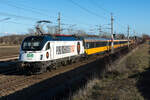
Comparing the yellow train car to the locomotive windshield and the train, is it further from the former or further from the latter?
the locomotive windshield

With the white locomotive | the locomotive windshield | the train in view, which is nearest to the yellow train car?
the train

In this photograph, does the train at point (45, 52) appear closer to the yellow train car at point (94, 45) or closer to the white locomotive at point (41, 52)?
the white locomotive at point (41, 52)

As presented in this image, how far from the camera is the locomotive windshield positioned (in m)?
14.2

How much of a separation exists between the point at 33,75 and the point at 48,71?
72.5 inches

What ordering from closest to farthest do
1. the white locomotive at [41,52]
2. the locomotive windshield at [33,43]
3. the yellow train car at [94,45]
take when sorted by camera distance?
1. the white locomotive at [41,52]
2. the locomotive windshield at [33,43]
3. the yellow train car at [94,45]

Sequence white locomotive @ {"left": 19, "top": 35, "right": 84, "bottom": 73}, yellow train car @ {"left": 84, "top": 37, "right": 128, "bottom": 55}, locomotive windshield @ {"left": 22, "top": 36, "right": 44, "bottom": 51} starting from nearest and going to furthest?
white locomotive @ {"left": 19, "top": 35, "right": 84, "bottom": 73}
locomotive windshield @ {"left": 22, "top": 36, "right": 44, "bottom": 51}
yellow train car @ {"left": 84, "top": 37, "right": 128, "bottom": 55}

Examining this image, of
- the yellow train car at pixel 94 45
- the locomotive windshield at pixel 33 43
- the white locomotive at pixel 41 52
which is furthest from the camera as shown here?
the yellow train car at pixel 94 45

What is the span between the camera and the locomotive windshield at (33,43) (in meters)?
14.2

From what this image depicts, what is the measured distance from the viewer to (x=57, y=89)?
10562 mm

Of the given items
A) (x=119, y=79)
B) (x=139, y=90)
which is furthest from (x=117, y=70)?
(x=139, y=90)

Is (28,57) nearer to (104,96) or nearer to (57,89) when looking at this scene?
(57,89)

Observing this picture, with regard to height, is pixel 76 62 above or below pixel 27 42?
below

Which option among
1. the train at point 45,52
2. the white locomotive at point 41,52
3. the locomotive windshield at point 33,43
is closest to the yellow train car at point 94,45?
the train at point 45,52

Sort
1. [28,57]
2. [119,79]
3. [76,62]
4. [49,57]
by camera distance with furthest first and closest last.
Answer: [76,62]
[49,57]
[28,57]
[119,79]
